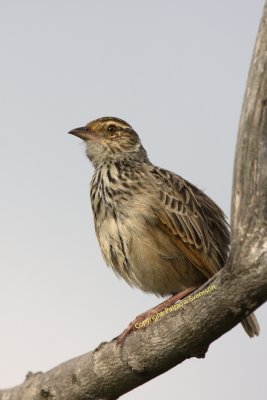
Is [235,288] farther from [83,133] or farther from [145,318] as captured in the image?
[83,133]

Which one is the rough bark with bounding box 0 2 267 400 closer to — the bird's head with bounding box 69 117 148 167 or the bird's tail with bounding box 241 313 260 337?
the bird's tail with bounding box 241 313 260 337

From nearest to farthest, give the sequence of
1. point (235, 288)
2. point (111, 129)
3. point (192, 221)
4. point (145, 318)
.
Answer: point (235, 288) → point (145, 318) → point (192, 221) → point (111, 129)

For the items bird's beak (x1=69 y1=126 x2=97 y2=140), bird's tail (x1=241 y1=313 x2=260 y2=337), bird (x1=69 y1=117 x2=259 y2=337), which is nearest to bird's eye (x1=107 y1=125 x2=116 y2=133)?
bird's beak (x1=69 y1=126 x2=97 y2=140)

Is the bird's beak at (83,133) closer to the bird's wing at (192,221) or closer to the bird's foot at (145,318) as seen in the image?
the bird's wing at (192,221)

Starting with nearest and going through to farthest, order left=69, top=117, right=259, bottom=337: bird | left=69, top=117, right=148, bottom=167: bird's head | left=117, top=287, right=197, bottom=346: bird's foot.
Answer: left=117, top=287, right=197, bottom=346: bird's foot → left=69, top=117, right=259, bottom=337: bird → left=69, top=117, right=148, bottom=167: bird's head

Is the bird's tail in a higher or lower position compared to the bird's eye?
lower

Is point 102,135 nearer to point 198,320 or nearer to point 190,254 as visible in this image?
point 190,254

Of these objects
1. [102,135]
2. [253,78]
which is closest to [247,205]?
[253,78]

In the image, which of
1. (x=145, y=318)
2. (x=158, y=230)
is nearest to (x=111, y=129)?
(x=158, y=230)
